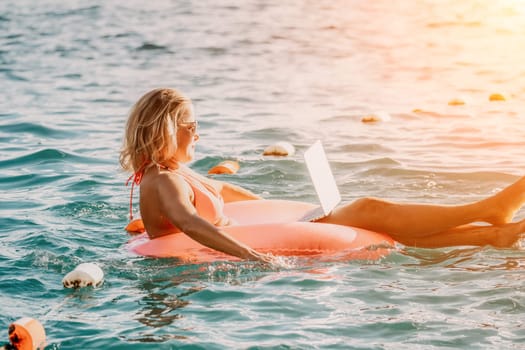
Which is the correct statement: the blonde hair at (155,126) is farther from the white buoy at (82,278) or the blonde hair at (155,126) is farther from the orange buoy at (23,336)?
the orange buoy at (23,336)

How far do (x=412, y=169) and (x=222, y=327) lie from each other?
13.3 ft

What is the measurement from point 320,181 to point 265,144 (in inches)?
164

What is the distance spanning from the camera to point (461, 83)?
12.9 m

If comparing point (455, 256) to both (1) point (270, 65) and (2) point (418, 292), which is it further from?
(1) point (270, 65)

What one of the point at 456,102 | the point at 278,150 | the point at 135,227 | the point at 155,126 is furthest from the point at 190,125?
the point at 456,102

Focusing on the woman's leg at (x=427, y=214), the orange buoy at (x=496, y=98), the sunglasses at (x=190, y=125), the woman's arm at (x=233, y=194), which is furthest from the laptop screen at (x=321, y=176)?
the orange buoy at (x=496, y=98)

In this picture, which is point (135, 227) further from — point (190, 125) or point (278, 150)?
point (278, 150)

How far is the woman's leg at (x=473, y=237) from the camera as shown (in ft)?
16.7

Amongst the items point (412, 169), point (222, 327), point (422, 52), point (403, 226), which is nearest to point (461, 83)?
point (422, 52)

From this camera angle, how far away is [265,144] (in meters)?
9.28

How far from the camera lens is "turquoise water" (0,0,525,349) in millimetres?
4281

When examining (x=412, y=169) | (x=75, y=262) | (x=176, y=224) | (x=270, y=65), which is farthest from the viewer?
(x=270, y=65)

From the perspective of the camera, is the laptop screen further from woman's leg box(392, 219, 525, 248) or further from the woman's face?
the woman's face

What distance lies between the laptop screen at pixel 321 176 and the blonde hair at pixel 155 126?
0.75m
